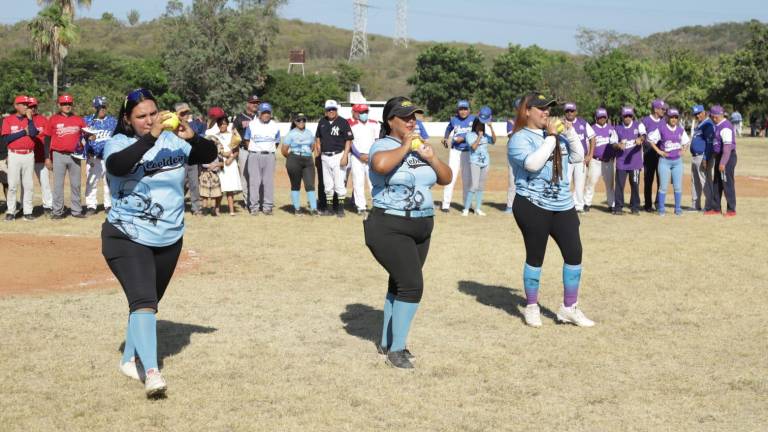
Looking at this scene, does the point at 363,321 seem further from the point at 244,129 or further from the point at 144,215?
the point at 244,129

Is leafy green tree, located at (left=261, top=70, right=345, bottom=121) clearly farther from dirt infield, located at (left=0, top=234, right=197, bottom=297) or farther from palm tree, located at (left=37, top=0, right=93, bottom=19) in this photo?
dirt infield, located at (left=0, top=234, right=197, bottom=297)

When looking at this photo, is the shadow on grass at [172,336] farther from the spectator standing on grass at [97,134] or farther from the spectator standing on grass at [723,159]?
the spectator standing on grass at [723,159]

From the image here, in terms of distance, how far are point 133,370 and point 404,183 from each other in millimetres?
2543

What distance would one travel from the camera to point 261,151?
54.2 feet

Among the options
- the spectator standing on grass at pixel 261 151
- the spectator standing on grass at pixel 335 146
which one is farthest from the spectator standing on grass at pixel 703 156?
the spectator standing on grass at pixel 261 151

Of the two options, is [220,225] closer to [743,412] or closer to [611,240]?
[611,240]

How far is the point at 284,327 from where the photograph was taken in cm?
839

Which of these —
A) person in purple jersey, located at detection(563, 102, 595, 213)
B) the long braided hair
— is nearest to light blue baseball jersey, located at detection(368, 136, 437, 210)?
the long braided hair

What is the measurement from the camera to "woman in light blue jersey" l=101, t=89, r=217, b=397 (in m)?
6.12

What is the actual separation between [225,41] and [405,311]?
65.9 meters

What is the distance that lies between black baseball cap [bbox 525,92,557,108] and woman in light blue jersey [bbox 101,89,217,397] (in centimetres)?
328

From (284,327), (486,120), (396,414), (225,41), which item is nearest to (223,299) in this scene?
(284,327)

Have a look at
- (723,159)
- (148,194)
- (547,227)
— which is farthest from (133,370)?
(723,159)

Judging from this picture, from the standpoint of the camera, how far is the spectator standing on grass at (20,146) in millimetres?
15016
